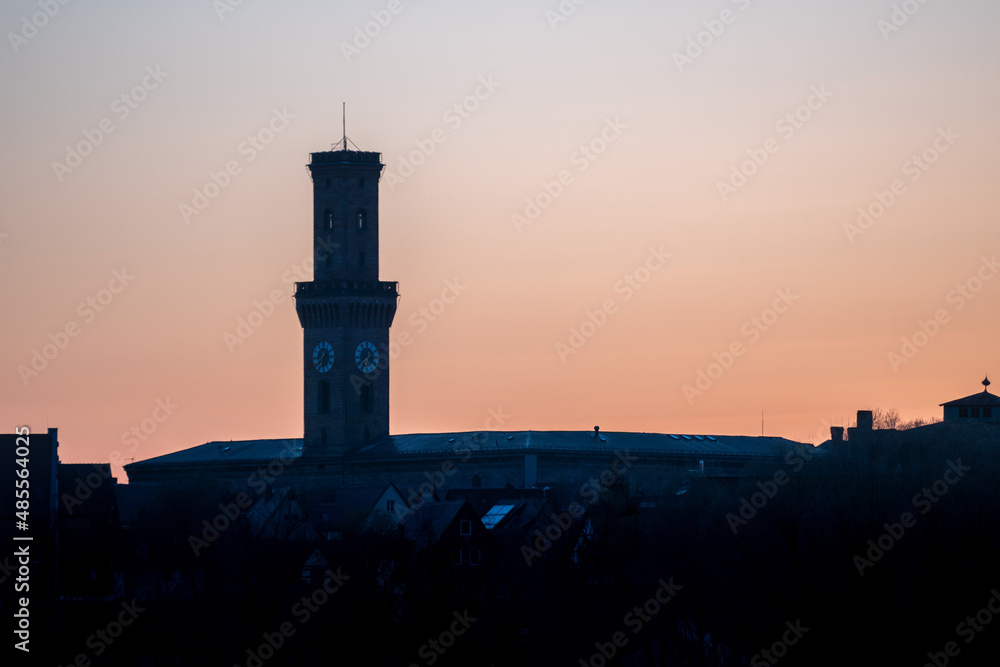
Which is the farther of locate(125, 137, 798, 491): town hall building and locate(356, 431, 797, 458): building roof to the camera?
locate(356, 431, 797, 458): building roof

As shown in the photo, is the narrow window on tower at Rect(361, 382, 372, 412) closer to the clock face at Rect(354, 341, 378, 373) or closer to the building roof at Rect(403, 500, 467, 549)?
the clock face at Rect(354, 341, 378, 373)

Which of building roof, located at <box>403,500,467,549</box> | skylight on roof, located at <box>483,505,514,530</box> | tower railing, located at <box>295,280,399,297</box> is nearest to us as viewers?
building roof, located at <box>403,500,467,549</box>

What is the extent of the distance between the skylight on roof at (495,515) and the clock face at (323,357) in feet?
122

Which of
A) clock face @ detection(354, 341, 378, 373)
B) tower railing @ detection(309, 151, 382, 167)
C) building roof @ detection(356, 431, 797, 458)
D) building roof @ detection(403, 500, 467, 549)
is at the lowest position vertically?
building roof @ detection(403, 500, 467, 549)

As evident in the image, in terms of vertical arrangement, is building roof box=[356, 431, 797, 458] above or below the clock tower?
below

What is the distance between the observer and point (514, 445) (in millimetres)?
150875

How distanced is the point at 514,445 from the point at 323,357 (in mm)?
14236

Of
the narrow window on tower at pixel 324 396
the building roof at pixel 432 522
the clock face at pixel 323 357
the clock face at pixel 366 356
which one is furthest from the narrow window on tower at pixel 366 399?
the building roof at pixel 432 522

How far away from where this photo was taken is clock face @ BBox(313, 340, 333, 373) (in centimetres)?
14911

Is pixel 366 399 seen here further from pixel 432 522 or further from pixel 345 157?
pixel 432 522

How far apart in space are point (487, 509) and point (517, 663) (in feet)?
166

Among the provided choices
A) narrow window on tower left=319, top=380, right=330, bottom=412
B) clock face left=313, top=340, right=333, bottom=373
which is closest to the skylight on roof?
clock face left=313, top=340, right=333, bottom=373

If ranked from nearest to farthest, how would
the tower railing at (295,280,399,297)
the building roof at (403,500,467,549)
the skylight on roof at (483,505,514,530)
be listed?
the building roof at (403,500,467,549), the skylight on roof at (483,505,514,530), the tower railing at (295,280,399,297)

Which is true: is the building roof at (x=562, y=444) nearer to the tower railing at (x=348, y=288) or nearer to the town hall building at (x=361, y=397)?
the town hall building at (x=361, y=397)
